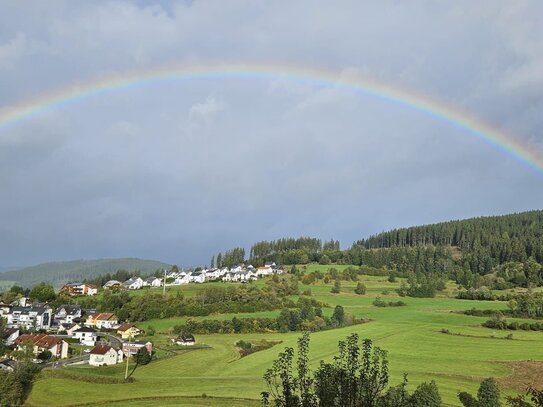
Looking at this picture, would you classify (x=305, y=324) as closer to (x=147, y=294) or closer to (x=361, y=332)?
(x=361, y=332)

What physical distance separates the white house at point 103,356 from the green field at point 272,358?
116 inches

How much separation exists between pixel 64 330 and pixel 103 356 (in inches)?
1130

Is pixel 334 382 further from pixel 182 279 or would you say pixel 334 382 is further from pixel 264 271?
pixel 182 279

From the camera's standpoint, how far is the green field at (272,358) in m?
37.3

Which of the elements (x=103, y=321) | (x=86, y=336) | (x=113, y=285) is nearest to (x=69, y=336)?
(x=86, y=336)

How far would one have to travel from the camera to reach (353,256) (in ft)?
501

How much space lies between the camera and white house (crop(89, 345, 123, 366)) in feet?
171

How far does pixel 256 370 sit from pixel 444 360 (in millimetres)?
19007

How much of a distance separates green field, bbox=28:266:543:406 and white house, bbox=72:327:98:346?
8.60 meters

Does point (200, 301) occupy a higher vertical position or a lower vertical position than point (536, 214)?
lower

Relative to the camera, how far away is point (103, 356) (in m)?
52.6

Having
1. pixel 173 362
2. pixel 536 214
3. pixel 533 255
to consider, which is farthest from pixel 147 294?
pixel 536 214

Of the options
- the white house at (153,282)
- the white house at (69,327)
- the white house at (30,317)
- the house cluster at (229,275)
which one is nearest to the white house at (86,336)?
the white house at (69,327)

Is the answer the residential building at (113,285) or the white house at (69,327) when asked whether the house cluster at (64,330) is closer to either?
the white house at (69,327)
